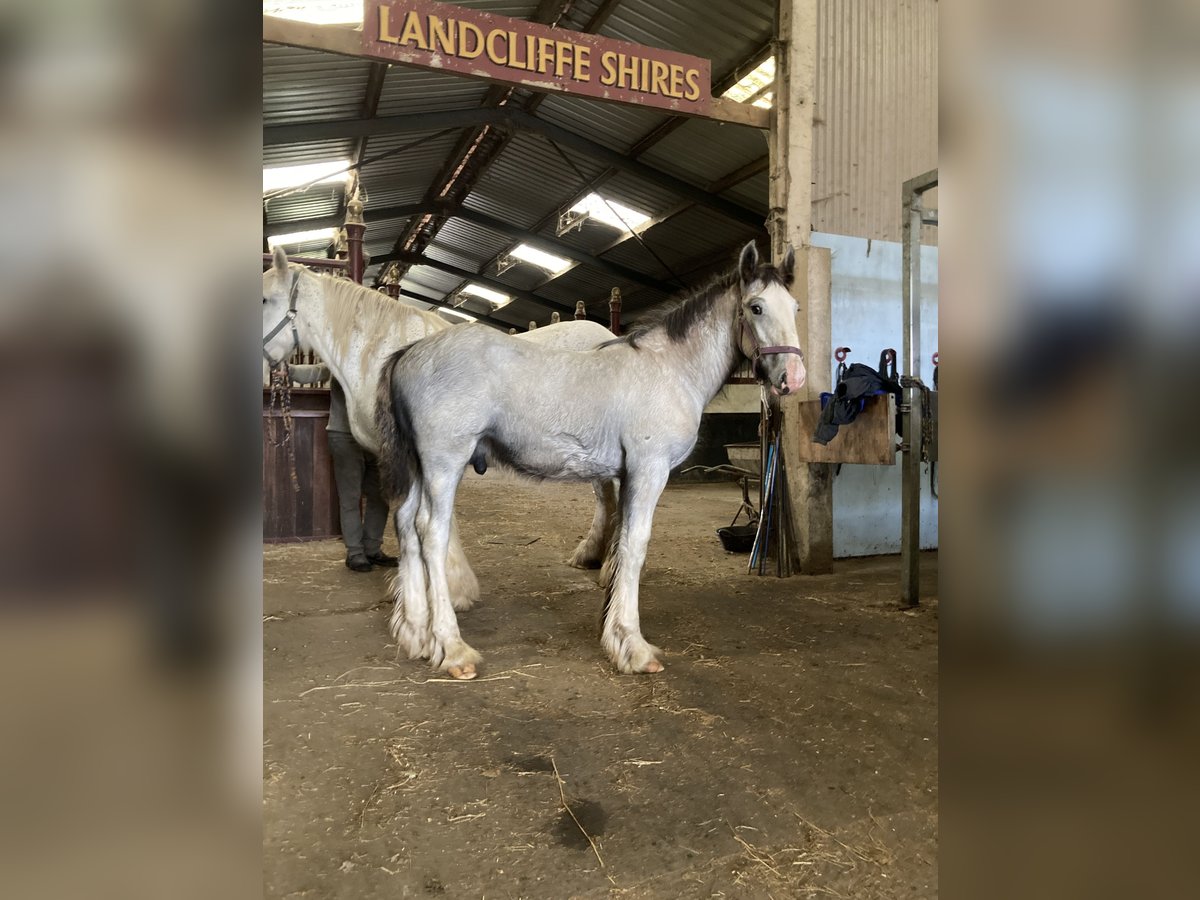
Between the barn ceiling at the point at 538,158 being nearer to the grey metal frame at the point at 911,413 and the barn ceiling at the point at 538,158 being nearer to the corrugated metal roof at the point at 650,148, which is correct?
the corrugated metal roof at the point at 650,148

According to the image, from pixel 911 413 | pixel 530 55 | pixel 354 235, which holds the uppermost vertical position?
pixel 530 55

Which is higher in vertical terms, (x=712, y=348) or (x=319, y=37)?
(x=319, y=37)

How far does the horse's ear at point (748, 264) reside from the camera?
300 cm

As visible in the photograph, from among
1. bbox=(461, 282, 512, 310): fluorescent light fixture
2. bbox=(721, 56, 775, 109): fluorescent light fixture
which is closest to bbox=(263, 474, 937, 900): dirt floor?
bbox=(721, 56, 775, 109): fluorescent light fixture

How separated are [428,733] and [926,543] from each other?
4.55 m

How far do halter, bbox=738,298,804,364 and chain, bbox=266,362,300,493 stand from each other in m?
3.58

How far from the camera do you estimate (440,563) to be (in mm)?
2820

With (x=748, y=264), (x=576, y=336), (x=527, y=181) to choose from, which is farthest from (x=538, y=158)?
(x=748, y=264)

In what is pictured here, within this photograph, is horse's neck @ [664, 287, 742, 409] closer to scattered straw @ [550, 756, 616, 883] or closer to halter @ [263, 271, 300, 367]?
scattered straw @ [550, 756, 616, 883]

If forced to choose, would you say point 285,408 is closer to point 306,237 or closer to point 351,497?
point 351,497

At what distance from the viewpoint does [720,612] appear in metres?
3.62

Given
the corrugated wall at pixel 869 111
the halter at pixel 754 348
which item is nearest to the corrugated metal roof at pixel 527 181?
the corrugated wall at pixel 869 111

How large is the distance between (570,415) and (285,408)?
10.7 feet
